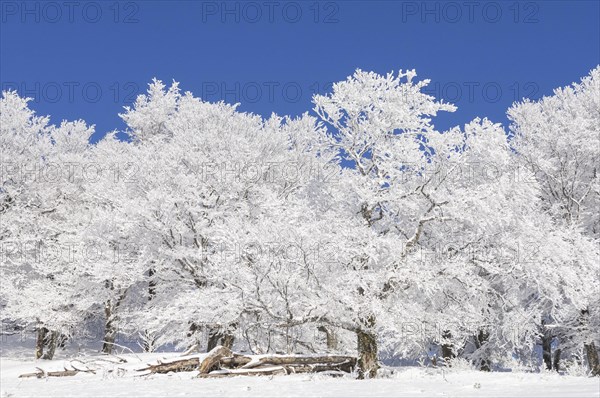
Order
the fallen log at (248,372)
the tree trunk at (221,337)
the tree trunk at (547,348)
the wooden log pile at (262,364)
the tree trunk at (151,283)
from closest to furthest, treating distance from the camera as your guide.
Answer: the fallen log at (248,372)
the wooden log pile at (262,364)
the tree trunk at (221,337)
the tree trunk at (151,283)
the tree trunk at (547,348)

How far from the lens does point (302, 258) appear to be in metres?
12.7

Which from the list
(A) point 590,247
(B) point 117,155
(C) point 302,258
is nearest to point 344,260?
(C) point 302,258

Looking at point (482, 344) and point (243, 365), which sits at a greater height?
point (482, 344)

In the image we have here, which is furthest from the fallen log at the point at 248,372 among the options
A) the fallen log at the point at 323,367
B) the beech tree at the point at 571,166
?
the beech tree at the point at 571,166

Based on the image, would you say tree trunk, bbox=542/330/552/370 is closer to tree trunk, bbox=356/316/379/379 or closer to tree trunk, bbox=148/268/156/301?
tree trunk, bbox=356/316/379/379

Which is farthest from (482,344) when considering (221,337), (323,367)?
(323,367)

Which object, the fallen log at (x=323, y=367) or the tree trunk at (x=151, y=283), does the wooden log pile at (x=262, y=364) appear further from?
the tree trunk at (x=151, y=283)

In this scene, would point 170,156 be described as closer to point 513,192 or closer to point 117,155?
point 117,155

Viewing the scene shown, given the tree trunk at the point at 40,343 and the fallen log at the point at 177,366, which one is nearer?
the fallen log at the point at 177,366

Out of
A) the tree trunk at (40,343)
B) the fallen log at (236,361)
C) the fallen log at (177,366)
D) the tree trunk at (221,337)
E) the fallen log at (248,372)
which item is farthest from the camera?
the tree trunk at (40,343)

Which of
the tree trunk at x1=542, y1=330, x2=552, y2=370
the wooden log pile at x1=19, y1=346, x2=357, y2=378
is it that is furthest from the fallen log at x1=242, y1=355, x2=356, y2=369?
the tree trunk at x1=542, y1=330, x2=552, y2=370

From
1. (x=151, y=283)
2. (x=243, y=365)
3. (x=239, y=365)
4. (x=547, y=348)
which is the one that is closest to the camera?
(x=243, y=365)

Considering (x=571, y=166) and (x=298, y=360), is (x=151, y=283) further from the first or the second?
(x=571, y=166)

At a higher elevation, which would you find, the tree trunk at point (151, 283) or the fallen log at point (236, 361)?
the tree trunk at point (151, 283)
